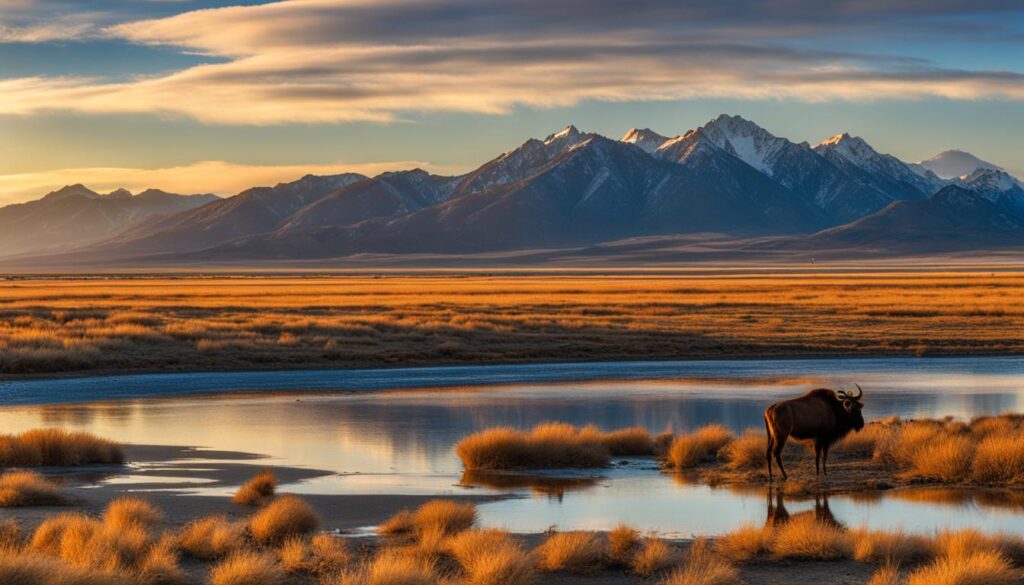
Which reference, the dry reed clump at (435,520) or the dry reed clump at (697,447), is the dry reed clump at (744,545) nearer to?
the dry reed clump at (435,520)

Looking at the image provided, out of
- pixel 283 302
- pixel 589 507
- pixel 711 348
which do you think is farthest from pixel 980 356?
pixel 283 302

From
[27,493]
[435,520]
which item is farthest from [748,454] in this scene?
[27,493]

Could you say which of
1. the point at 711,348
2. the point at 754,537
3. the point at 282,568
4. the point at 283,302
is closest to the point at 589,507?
the point at 754,537

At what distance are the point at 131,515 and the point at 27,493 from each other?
2.80 metres

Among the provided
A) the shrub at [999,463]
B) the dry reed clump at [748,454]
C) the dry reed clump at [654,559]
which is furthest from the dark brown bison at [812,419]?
the dry reed clump at [654,559]

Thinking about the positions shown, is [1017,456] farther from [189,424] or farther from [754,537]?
[189,424]

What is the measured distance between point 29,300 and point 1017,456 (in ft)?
247

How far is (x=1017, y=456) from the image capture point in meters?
20.4

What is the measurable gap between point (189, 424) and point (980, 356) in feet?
99.4

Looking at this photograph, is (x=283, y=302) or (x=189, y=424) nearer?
(x=189, y=424)

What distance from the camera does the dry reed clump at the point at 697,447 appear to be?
22.3 metres

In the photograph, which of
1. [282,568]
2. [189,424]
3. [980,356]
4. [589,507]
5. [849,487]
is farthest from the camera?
[980,356]

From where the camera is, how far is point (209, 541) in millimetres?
14828

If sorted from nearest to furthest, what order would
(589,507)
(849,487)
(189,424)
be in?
(589,507)
(849,487)
(189,424)
